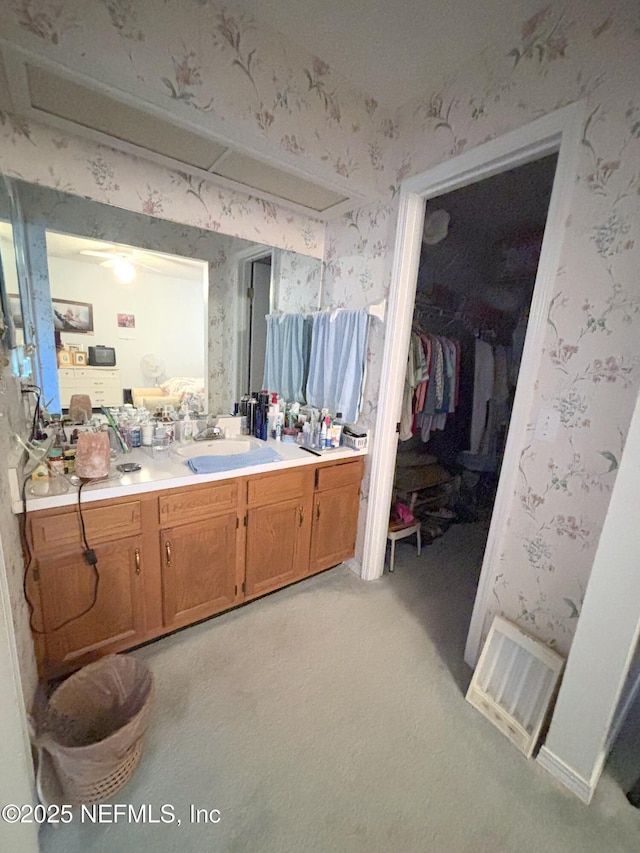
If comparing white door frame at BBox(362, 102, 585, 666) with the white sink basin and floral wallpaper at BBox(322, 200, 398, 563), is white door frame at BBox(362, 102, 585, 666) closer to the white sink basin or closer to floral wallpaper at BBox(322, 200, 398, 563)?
floral wallpaper at BBox(322, 200, 398, 563)

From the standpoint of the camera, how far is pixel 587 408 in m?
1.20

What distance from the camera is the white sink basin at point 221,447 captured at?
75.1 inches

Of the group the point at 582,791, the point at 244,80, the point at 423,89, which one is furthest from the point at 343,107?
A: the point at 582,791

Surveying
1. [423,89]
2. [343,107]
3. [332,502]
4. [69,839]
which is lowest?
[69,839]

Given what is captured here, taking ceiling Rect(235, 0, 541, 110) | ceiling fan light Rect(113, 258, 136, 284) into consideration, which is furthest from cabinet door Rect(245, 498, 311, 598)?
ceiling Rect(235, 0, 541, 110)

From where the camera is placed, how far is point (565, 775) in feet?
3.97

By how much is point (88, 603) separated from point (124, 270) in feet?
4.90

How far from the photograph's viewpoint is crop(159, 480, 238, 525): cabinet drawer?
58.5 inches

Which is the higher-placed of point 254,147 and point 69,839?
point 254,147

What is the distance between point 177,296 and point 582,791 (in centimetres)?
263

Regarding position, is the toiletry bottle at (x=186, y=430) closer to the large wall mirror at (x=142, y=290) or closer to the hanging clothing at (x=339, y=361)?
the large wall mirror at (x=142, y=290)

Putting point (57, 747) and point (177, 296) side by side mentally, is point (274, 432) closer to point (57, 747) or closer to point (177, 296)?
point (177, 296)

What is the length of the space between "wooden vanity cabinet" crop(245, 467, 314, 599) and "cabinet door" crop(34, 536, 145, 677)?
20.3 inches

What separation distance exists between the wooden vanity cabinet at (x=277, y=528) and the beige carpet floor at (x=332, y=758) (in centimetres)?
20
